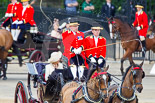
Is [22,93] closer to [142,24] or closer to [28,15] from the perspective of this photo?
[28,15]

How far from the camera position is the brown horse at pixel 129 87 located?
9.95 metres

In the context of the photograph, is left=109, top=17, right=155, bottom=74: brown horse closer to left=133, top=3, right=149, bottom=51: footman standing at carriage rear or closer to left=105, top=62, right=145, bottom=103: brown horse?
left=133, top=3, right=149, bottom=51: footman standing at carriage rear

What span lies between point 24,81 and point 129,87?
7077 mm

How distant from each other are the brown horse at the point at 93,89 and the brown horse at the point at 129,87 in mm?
876

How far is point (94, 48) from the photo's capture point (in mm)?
11609

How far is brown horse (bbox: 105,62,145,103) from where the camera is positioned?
9.95 metres

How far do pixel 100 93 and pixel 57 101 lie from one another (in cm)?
193

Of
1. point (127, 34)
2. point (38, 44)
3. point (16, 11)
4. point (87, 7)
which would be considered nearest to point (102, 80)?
point (38, 44)

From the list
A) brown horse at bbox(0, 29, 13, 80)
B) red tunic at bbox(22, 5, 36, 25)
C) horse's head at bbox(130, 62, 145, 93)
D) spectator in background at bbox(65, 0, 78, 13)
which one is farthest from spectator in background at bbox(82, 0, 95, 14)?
horse's head at bbox(130, 62, 145, 93)

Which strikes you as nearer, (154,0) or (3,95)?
(3,95)

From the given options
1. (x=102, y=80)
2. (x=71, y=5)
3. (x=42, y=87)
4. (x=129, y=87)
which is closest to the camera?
(x=102, y=80)

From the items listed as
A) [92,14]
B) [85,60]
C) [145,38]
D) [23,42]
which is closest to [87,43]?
[85,60]

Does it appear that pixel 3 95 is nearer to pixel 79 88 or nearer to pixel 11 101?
pixel 11 101

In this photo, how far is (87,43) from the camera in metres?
11.7
